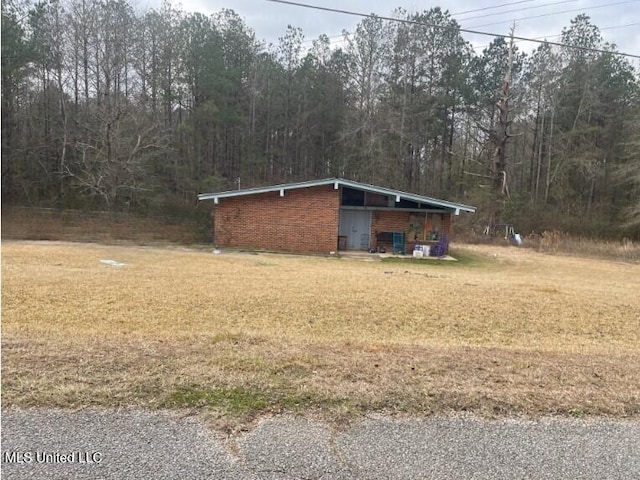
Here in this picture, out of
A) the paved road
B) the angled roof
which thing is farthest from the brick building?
the paved road

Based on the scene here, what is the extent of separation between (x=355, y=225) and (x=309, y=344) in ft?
51.8

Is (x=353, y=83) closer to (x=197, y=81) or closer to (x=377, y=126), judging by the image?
(x=377, y=126)

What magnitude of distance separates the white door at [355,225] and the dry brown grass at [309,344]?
9.80 meters

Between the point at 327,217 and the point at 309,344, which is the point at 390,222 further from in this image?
the point at 309,344

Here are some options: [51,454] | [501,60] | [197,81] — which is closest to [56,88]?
[197,81]

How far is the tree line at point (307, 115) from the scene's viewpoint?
2598 cm

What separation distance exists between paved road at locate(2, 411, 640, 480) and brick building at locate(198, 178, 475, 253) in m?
16.3

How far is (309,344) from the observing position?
4.01 meters

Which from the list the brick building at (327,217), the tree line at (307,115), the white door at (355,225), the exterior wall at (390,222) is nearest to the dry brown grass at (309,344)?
the brick building at (327,217)

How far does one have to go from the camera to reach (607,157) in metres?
31.0

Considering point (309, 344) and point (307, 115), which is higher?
point (307, 115)

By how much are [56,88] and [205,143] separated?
31.3ft

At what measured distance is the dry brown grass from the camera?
8.66ft

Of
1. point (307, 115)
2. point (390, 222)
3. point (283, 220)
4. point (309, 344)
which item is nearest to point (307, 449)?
point (309, 344)
